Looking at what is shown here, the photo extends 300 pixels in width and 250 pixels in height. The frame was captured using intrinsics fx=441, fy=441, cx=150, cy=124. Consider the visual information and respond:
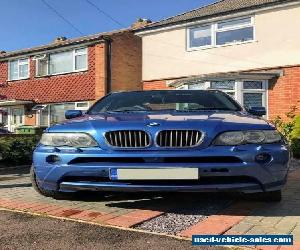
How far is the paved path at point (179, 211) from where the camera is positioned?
363cm

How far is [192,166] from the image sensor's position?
12.0 ft

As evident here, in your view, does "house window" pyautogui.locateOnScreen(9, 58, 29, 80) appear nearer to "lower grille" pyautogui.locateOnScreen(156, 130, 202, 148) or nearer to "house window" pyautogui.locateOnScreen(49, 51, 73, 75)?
"house window" pyautogui.locateOnScreen(49, 51, 73, 75)

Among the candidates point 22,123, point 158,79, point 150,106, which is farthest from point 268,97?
point 22,123

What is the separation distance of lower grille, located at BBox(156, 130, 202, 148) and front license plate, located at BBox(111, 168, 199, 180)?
22 centimetres

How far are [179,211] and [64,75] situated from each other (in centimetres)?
1952

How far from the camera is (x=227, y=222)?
3.77m

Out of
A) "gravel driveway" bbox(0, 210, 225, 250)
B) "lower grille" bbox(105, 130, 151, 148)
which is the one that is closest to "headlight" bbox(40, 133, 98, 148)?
"lower grille" bbox(105, 130, 151, 148)

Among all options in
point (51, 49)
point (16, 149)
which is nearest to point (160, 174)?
point (16, 149)

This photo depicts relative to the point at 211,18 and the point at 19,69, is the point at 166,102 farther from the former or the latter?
the point at 19,69

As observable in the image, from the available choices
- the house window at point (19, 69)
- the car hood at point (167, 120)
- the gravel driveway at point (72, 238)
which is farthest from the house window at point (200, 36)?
the gravel driveway at point (72, 238)

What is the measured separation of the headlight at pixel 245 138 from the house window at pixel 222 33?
13.4m

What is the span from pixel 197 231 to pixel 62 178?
129cm

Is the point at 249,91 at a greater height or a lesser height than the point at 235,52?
lesser

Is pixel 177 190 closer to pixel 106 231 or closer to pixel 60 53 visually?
pixel 106 231
